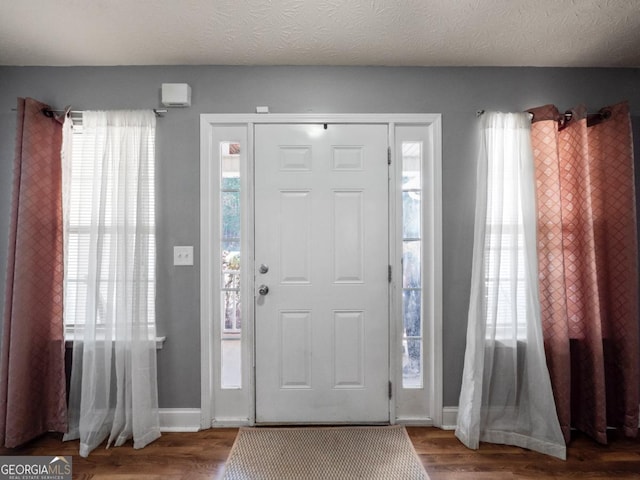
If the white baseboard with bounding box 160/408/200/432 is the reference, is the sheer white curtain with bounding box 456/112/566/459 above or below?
above

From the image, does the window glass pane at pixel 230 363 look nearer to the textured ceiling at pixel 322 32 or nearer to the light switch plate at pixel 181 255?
the light switch plate at pixel 181 255

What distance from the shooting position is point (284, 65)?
7.84 feet

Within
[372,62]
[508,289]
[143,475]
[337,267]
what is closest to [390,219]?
[337,267]

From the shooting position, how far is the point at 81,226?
228 centimetres

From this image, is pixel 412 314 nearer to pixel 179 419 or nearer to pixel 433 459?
pixel 433 459

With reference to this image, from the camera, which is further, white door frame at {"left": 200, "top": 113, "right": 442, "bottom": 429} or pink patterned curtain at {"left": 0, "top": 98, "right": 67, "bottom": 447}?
white door frame at {"left": 200, "top": 113, "right": 442, "bottom": 429}

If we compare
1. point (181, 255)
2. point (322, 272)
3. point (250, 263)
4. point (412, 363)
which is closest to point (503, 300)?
point (412, 363)

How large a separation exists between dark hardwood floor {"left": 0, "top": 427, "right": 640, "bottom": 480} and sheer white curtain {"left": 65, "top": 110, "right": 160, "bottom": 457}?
0.37ft

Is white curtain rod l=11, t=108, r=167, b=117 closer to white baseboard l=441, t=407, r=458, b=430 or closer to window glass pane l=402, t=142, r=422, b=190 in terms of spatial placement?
window glass pane l=402, t=142, r=422, b=190

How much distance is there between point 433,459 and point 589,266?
58.4 inches

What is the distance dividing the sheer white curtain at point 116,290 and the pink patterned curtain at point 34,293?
0.36 feet

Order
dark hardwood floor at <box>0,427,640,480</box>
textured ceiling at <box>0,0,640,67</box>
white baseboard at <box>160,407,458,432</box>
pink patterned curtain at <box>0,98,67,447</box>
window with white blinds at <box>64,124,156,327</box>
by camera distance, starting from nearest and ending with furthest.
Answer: textured ceiling at <box>0,0,640,67</box>, dark hardwood floor at <box>0,427,640,480</box>, pink patterned curtain at <box>0,98,67,447</box>, window with white blinds at <box>64,124,156,327</box>, white baseboard at <box>160,407,458,432</box>

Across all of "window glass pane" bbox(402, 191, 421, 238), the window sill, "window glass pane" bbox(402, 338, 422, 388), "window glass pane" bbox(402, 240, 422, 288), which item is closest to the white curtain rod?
the window sill

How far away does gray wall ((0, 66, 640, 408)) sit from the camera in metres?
2.37
